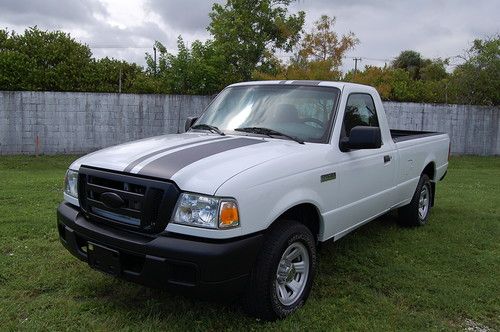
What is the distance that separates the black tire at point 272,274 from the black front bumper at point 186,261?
0.40 ft

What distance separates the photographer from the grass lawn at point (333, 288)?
139 inches

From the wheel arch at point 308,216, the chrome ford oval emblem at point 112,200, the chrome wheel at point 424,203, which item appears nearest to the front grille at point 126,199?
the chrome ford oval emblem at point 112,200

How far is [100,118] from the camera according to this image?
14703mm

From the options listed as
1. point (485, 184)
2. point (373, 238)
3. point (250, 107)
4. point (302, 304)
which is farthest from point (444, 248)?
point (485, 184)

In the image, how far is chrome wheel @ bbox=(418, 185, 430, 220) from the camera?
644 centimetres

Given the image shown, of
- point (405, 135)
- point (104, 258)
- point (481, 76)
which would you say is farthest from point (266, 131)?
point (481, 76)

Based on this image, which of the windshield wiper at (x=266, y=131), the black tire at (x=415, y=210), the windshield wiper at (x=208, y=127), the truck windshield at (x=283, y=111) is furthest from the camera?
the black tire at (x=415, y=210)

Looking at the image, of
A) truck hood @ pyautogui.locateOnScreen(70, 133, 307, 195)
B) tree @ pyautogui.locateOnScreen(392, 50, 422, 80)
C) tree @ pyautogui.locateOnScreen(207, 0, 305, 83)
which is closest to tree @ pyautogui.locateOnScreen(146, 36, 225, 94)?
tree @ pyautogui.locateOnScreen(207, 0, 305, 83)

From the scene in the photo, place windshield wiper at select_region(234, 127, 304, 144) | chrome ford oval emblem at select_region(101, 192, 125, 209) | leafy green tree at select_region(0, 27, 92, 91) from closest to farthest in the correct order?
chrome ford oval emblem at select_region(101, 192, 125, 209)
windshield wiper at select_region(234, 127, 304, 144)
leafy green tree at select_region(0, 27, 92, 91)

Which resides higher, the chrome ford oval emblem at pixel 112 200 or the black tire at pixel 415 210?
the chrome ford oval emblem at pixel 112 200

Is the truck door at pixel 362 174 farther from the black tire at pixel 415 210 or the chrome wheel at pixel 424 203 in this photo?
the chrome wheel at pixel 424 203

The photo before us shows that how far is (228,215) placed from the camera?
9.98 ft

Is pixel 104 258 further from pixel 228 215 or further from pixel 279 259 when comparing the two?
pixel 279 259

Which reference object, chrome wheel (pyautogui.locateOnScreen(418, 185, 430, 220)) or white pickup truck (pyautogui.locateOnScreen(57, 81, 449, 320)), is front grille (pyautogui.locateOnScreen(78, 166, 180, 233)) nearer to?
white pickup truck (pyautogui.locateOnScreen(57, 81, 449, 320))
